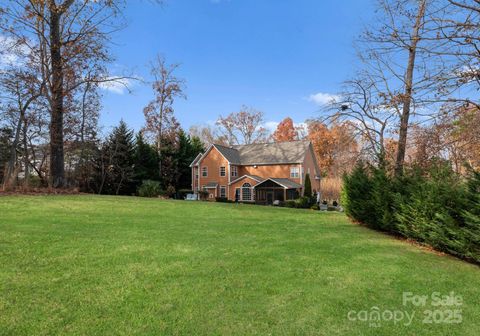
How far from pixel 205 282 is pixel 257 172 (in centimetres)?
3265

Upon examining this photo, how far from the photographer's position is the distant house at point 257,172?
33688 mm

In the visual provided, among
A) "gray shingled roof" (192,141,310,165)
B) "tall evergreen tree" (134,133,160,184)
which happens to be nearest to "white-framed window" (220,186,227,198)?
"gray shingled roof" (192,141,310,165)

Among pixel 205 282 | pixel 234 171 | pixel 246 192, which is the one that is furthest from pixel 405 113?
pixel 234 171

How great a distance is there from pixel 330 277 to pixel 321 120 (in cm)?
1147

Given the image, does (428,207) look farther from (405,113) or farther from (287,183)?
(287,183)

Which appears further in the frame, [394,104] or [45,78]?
[45,78]

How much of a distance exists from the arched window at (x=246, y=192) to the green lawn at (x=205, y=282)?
27.4m

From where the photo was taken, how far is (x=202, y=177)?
37875 millimetres

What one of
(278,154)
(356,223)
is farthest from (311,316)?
(278,154)

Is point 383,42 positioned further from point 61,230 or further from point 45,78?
point 45,78

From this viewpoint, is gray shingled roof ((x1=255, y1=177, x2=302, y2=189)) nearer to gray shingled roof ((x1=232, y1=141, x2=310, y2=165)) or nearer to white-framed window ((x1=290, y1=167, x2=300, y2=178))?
white-framed window ((x1=290, y1=167, x2=300, y2=178))

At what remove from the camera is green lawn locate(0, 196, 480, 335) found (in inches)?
124

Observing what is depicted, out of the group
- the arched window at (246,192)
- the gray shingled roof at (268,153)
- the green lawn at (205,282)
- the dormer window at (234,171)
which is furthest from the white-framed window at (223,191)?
the green lawn at (205,282)

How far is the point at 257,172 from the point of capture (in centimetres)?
3669
